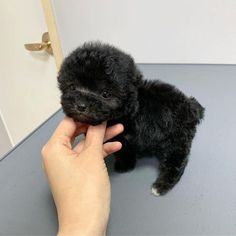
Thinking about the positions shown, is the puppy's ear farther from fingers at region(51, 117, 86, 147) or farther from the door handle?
the door handle

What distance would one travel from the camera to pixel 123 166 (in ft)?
2.24

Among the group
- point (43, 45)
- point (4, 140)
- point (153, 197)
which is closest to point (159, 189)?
point (153, 197)

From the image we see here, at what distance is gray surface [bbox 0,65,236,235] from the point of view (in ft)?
1.83

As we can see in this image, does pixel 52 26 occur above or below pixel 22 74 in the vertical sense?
above

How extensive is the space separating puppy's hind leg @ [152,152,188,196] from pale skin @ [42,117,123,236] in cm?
16

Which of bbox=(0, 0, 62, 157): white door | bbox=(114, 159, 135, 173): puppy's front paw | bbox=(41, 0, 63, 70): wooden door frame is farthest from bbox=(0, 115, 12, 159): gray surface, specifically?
bbox=(114, 159, 135, 173): puppy's front paw

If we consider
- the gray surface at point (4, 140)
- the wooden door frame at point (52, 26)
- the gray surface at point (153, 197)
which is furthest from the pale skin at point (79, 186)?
the gray surface at point (4, 140)

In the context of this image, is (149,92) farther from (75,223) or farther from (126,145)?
(75,223)

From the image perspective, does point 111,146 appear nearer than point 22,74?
Yes

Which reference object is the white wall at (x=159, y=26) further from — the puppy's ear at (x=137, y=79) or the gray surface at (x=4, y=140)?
the gray surface at (x=4, y=140)

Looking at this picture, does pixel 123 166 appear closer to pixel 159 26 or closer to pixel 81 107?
pixel 81 107

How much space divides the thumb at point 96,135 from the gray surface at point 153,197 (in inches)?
5.8

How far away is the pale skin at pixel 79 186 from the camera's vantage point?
1.51 feet

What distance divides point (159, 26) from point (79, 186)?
2.82 feet
